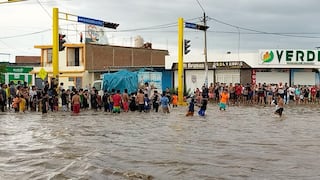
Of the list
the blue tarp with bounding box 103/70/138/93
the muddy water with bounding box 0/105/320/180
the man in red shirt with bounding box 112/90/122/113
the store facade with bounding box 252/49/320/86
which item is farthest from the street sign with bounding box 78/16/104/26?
the store facade with bounding box 252/49/320/86

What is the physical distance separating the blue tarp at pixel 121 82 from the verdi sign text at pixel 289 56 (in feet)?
57.2

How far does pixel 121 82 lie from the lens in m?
35.7

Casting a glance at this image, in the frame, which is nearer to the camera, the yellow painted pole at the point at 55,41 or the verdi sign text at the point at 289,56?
the yellow painted pole at the point at 55,41

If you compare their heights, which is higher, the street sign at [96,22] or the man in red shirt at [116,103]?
the street sign at [96,22]

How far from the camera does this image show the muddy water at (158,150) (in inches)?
431

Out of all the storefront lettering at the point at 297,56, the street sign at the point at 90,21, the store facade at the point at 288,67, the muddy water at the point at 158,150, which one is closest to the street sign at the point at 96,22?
the street sign at the point at 90,21

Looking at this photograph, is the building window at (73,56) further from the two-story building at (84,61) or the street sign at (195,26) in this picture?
the street sign at (195,26)

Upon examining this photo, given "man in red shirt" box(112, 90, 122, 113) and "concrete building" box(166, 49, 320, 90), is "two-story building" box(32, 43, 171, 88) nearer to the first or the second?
"concrete building" box(166, 49, 320, 90)

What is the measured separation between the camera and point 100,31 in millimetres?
70375

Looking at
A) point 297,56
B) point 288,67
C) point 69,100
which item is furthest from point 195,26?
point 69,100

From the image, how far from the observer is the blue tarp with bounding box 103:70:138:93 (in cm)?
3559

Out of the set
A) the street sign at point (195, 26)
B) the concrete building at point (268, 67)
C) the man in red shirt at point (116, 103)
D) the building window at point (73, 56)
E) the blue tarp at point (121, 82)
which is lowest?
the man in red shirt at point (116, 103)

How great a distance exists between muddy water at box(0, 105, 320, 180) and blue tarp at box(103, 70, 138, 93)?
42.2 ft

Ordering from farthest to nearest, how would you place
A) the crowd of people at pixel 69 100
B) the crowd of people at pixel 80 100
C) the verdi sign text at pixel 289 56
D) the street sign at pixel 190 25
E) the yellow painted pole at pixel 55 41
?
the verdi sign text at pixel 289 56
the street sign at pixel 190 25
the yellow painted pole at pixel 55 41
the crowd of people at pixel 69 100
the crowd of people at pixel 80 100
